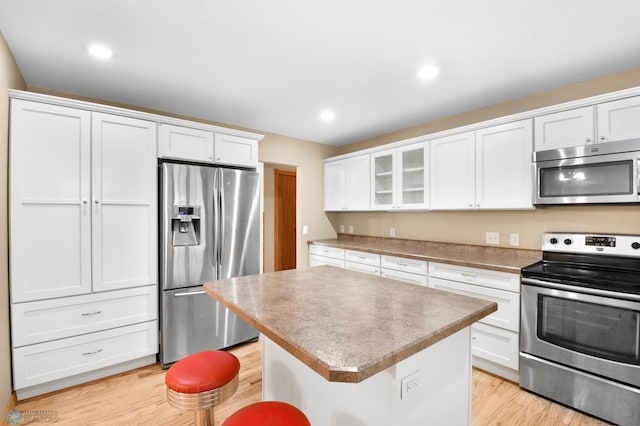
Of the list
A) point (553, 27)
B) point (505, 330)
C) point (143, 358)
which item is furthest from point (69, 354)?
point (553, 27)

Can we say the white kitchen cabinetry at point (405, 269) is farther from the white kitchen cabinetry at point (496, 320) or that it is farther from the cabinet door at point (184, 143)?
the cabinet door at point (184, 143)

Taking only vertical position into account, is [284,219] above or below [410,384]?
above

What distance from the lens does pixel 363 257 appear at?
11.7 feet

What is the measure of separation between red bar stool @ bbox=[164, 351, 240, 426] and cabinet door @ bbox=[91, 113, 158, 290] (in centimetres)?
146

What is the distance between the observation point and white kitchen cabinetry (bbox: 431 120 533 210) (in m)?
2.57

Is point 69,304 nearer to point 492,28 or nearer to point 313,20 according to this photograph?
point 313,20

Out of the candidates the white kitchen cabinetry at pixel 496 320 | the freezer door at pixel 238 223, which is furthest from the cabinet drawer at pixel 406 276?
the freezer door at pixel 238 223

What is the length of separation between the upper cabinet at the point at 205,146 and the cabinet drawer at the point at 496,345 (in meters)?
2.64

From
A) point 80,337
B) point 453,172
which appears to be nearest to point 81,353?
point 80,337

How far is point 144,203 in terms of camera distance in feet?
8.38

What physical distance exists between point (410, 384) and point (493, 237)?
96.6 inches

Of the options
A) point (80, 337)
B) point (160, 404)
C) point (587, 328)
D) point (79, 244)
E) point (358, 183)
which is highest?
point (358, 183)

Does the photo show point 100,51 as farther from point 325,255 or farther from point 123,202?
point 325,255

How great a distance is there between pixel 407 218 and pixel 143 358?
321cm
